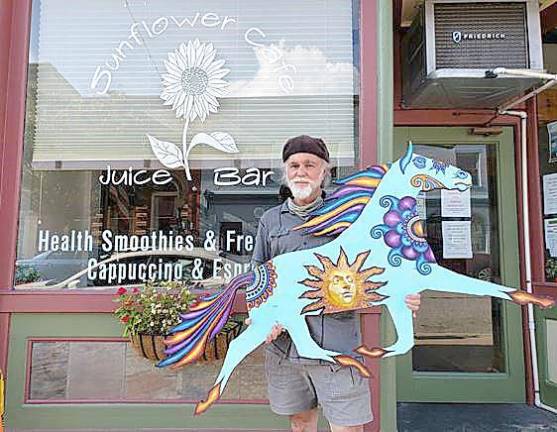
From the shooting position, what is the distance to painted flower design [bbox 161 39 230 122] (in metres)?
2.56

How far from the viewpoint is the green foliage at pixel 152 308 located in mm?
2174

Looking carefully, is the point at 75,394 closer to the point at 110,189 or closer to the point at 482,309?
the point at 110,189

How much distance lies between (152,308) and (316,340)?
0.86 metres

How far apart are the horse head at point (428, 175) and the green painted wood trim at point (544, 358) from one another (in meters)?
1.61

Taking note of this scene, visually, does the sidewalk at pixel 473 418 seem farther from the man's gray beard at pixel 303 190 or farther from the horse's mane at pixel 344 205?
the man's gray beard at pixel 303 190

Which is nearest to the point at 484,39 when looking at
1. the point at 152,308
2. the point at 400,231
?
the point at 400,231

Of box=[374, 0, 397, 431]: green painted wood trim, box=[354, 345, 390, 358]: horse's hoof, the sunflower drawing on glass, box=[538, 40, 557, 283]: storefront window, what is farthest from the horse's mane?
box=[538, 40, 557, 283]: storefront window

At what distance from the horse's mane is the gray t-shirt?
0.04 m

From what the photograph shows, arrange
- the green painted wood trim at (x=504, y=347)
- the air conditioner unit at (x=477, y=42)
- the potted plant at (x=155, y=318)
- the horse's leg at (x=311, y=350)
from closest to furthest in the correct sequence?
the horse's leg at (x=311, y=350)
the potted plant at (x=155, y=318)
the air conditioner unit at (x=477, y=42)
the green painted wood trim at (x=504, y=347)

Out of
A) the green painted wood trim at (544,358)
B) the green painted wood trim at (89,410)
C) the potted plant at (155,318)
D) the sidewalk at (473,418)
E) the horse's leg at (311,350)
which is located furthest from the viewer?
the green painted wood trim at (544,358)

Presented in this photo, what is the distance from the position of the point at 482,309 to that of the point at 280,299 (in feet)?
6.33

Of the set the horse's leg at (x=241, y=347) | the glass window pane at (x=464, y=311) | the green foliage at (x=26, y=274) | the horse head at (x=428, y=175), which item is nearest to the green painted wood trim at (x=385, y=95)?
the horse head at (x=428, y=175)

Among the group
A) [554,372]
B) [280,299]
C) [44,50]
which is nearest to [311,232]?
[280,299]

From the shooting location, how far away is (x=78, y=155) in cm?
254
